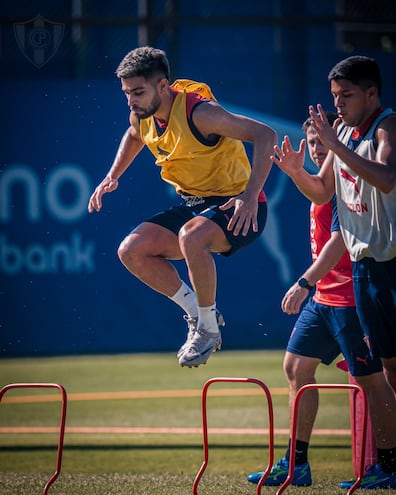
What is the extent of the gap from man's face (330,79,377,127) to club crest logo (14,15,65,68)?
2798mm

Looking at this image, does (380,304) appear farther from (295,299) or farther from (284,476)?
(284,476)

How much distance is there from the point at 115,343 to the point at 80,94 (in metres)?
2.58

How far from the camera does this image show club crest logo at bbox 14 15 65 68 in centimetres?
822

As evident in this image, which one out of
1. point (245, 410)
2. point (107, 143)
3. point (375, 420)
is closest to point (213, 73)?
point (107, 143)

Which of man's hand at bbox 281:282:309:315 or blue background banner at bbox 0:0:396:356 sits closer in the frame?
man's hand at bbox 281:282:309:315

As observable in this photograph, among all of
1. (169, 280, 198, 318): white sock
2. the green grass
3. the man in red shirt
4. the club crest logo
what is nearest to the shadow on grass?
the green grass

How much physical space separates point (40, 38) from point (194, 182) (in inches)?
81.8

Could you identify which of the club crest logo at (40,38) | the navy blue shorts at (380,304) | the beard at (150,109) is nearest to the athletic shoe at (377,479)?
the navy blue shorts at (380,304)

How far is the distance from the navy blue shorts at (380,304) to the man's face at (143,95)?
1674 millimetres

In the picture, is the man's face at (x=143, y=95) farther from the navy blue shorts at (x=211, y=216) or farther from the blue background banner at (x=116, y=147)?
the blue background banner at (x=116, y=147)

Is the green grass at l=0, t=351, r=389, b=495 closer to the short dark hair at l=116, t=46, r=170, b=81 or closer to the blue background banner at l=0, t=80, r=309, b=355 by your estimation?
the blue background banner at l=0, t=80, r=309, b=355

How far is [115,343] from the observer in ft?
36.0

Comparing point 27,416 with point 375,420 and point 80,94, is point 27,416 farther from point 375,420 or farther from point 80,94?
point 375,420

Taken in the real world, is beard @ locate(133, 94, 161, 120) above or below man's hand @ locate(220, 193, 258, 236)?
above
